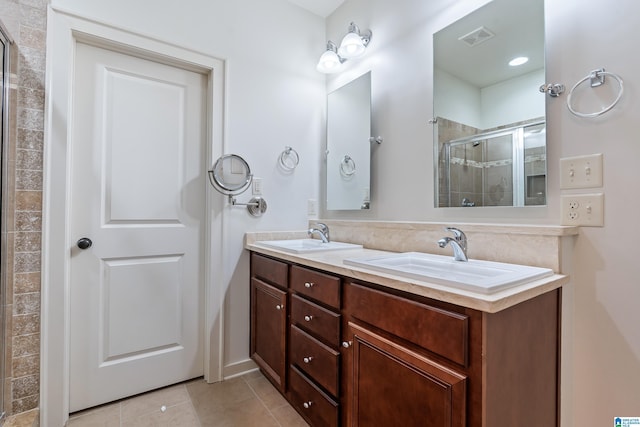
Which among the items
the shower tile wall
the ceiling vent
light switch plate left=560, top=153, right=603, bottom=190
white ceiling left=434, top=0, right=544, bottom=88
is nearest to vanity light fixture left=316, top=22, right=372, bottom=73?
white ceiling left=434, top=0, right=544, bottom=88

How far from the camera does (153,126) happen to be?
1.76 meters

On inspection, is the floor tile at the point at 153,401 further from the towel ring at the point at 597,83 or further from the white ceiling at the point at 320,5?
the white ceiling at the point at 320,5

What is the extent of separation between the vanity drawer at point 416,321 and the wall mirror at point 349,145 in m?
0.96

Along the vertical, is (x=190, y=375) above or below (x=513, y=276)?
below

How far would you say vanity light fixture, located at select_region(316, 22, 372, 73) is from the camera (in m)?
1.94

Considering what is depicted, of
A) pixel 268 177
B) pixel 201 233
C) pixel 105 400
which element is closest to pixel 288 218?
pixel 268 177

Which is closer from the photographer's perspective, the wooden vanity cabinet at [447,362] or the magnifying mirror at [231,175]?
the wooden vanity cabinet at [447,362]

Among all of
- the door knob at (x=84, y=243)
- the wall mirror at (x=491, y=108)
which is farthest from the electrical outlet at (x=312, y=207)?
the door knob at (x=84, y=243)

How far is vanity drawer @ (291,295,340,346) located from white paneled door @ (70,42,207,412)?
0.77 m

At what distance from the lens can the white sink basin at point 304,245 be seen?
1.60m

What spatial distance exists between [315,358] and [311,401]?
0.68 ft

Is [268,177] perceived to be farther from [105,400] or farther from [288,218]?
[105,400]

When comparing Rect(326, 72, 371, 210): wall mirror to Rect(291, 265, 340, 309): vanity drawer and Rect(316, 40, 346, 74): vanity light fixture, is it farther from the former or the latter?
Rect(291, 265, 340, 309): vanity drawer

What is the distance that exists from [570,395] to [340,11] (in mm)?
2484
